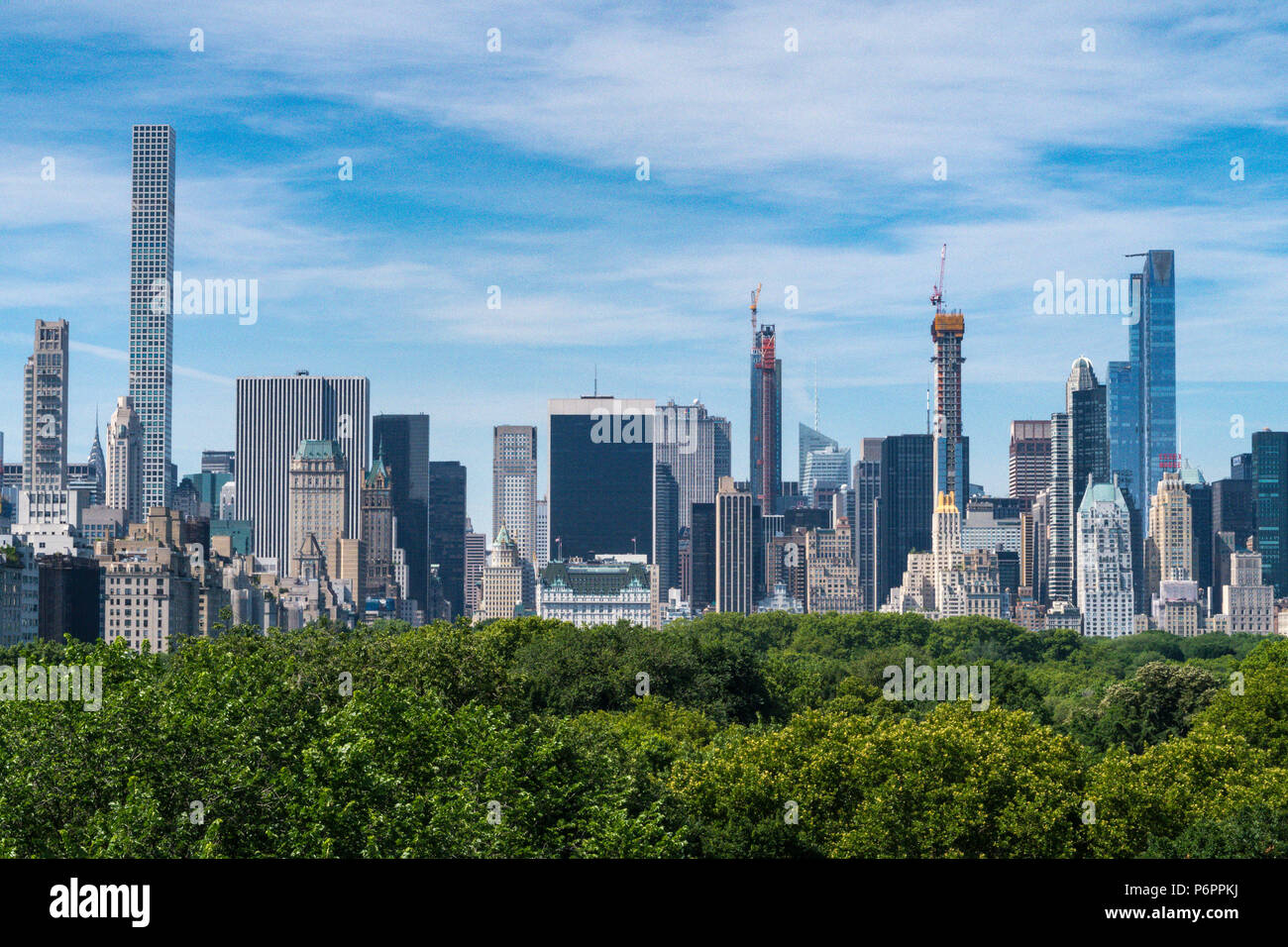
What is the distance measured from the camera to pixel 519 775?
3356 centimetres

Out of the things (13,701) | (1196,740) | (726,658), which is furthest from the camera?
(726,658)

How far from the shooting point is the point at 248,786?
27516 mm

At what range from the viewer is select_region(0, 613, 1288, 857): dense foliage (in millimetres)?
27562

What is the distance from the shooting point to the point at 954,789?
127ft

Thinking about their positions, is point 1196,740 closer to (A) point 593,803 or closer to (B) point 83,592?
(A) point 593,803

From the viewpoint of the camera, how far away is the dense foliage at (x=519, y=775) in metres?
27.6

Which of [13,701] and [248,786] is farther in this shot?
[13,701]
